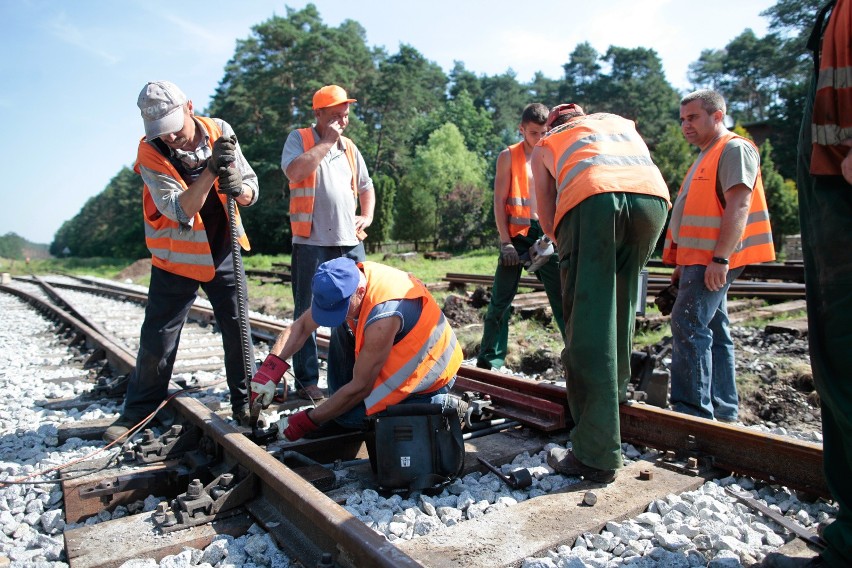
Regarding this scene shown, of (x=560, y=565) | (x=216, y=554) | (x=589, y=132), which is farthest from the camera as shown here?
(x=589, y=132)

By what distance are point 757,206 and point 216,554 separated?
3.60m

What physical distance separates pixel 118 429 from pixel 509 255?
9.73ft

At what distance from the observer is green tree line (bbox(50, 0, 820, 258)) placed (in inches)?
1473

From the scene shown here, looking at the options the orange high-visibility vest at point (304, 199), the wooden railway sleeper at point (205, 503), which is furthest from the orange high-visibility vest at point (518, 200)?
the wooden railway sleeper at point (205, 503)

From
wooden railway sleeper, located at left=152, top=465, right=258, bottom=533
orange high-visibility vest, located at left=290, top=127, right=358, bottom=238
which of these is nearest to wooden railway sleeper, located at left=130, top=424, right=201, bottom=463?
wooden railway sleeper, located at left=152, top=465, right=258, bottom=533

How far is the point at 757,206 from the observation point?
410cm

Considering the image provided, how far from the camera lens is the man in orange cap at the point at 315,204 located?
460 cm

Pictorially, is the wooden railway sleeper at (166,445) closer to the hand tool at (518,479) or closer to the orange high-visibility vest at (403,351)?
the orange high-visibility vest at (403,351)

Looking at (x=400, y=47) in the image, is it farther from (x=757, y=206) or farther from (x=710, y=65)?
(x=757, y=206)

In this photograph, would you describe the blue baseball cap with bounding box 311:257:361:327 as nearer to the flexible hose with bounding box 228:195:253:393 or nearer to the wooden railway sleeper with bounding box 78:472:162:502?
the flexible hose with bounding box 228:195:253:393

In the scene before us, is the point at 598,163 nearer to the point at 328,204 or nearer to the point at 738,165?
the point at 738,165

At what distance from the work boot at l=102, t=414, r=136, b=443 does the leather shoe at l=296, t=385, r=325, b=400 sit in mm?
1098

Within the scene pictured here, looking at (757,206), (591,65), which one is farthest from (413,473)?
(591,65)

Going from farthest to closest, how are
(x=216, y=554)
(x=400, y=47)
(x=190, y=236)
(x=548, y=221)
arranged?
(x=400, y=47), (x=190, y=236), (x=548, y=221), (x=216, y=554)
